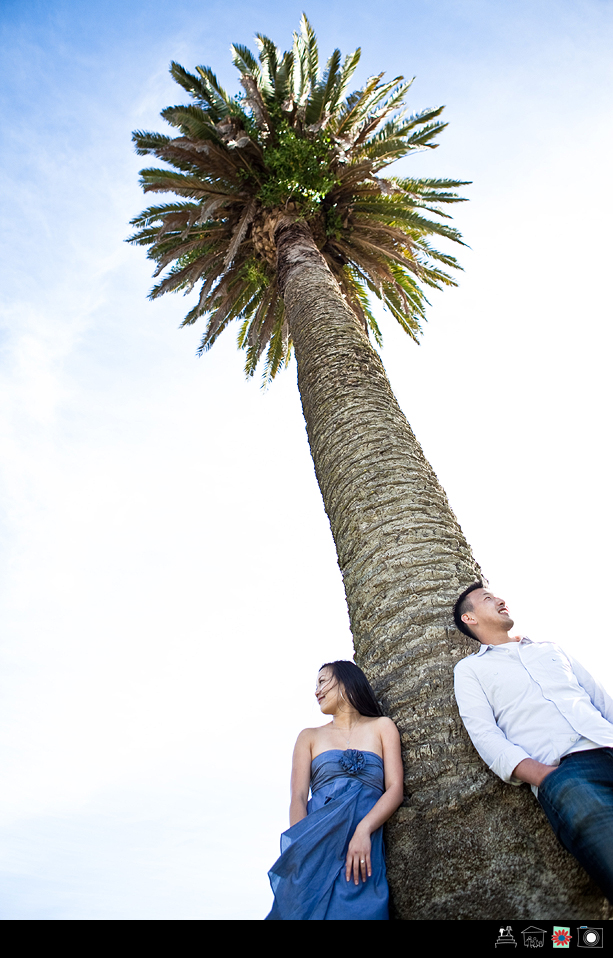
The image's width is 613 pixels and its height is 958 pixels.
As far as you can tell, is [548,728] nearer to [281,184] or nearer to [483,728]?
[483,728]

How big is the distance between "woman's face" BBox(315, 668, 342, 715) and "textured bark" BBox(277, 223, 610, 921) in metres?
0.28

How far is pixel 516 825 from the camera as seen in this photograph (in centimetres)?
258

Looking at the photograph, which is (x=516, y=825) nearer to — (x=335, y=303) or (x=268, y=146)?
(x=335, y=303)

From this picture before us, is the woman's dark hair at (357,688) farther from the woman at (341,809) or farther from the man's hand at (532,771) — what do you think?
the man's hand at (532,771)

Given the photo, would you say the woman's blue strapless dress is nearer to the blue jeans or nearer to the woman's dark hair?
the woman's dark hair

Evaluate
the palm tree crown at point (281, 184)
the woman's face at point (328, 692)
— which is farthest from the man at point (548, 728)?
the palm tree crown at point (281, 184)

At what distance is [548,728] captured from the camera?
2.55 m

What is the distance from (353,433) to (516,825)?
3.00 meters
